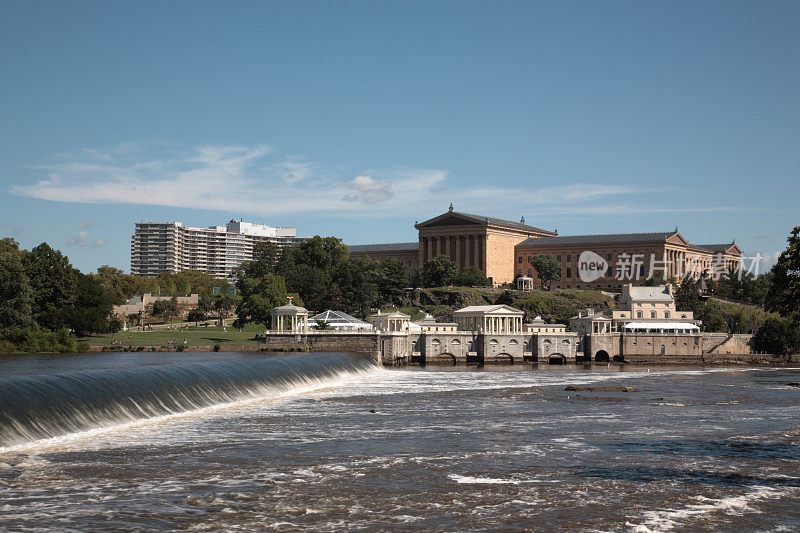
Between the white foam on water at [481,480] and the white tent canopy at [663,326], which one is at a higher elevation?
the white tent canopy at [663,326]

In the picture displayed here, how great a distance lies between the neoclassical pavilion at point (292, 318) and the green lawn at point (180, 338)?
3996 mm

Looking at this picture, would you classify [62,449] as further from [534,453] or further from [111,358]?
[111,358]

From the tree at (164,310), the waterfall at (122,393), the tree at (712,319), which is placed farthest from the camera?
the tree at (164,310)

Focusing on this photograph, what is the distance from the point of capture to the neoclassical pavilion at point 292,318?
4584 inches

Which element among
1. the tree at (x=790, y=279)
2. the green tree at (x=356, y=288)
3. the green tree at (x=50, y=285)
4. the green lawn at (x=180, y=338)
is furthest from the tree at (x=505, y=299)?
the tree at (x=790, y=279)

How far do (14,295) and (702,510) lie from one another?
92.2 m

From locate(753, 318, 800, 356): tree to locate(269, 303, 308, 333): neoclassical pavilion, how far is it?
71399 millimetres

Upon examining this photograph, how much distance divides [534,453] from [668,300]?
401 ft

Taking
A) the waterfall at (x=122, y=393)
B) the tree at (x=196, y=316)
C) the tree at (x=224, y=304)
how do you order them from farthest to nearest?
the tree at (x=224, y=304)
the tree at (x=196, y=316)
the waterfall at (x=122, y=393)

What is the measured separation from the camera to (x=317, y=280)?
535ft

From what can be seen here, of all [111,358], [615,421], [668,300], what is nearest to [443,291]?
[668,300]

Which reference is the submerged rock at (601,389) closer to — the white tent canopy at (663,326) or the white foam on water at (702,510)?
the white foam on water at (702,510)

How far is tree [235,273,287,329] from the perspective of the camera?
135250 millimetres

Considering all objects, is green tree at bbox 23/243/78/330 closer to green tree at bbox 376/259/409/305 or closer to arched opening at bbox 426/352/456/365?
arched opening at bbox 426/352/456/365
